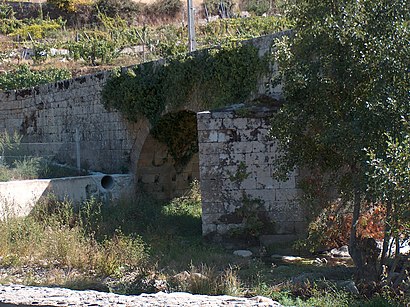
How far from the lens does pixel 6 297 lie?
669 centimetres

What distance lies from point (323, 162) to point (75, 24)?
1283 inches

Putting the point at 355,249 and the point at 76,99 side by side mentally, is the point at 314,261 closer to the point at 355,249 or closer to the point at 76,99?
the point at 355,249

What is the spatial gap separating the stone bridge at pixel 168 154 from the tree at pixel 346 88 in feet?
8.03

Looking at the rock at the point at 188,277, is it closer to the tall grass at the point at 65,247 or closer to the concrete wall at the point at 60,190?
the tall grass at the point at 65,247

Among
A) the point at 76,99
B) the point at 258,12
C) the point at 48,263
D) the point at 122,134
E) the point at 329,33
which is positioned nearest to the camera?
the point at 329,33

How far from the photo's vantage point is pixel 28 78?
1038 inches

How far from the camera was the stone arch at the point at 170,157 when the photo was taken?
15164mm

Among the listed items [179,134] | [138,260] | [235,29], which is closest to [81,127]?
[179,134]

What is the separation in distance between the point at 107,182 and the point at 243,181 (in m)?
4.72

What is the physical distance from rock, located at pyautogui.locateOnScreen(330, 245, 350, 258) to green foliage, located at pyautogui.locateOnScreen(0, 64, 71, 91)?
18.0 meters

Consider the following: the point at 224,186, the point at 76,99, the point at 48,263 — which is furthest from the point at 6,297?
the point at 76,99

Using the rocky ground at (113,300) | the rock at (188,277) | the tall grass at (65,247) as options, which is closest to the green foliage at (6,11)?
the tall grass at (65,247)

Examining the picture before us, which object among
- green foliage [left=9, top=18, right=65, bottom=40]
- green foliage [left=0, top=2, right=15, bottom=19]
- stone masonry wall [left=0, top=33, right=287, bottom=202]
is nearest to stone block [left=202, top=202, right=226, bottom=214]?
stone masonry wall [left=0, top=33, right=287, bottom=202]

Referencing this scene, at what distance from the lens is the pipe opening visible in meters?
14.8
